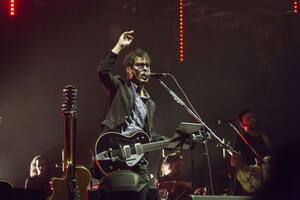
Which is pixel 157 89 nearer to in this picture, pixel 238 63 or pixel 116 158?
pixel 238 63

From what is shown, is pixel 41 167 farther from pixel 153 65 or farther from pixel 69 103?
pixel 69 103

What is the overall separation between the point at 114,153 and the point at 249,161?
4.19 meters

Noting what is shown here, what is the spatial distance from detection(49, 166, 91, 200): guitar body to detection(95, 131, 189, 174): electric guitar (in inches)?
27.1

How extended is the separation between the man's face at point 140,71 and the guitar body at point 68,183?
1070mm

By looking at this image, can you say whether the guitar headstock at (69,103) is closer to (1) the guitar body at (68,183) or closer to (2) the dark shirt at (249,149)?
(1) the guitar body at (68,183)

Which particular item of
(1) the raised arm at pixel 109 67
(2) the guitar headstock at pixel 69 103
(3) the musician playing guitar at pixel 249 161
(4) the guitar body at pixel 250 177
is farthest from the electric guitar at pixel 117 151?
(4) the guitar body at pixel 250 177

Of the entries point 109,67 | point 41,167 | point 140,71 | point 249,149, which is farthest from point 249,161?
point 109,67

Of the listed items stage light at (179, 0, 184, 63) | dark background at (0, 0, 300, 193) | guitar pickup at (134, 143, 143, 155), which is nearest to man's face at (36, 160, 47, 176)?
dark background at (0, 0, 300, 193)

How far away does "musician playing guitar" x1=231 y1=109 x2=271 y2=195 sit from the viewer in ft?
25.9

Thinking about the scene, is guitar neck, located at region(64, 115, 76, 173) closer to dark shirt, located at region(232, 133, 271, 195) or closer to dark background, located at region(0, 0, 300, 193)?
dark shirt, located at region(232, 133, 271, 195)

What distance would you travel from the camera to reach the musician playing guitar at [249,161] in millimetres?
7902

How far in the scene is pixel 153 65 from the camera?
376 inches

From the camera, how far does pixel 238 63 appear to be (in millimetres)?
10164

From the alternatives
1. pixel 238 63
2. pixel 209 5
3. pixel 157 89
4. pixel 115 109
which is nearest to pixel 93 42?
pixel 157 89
